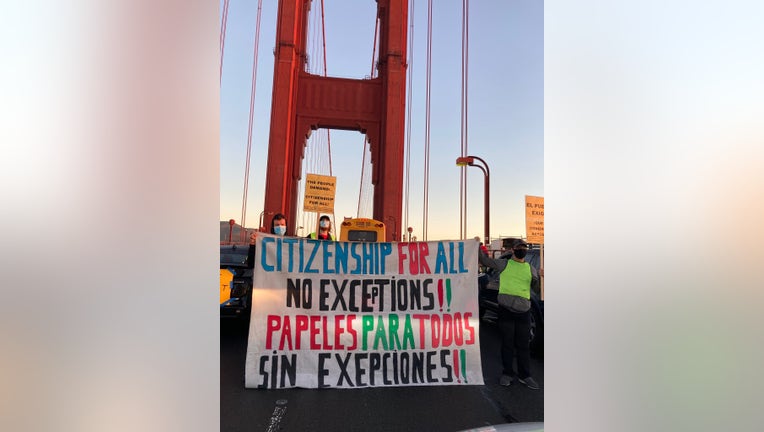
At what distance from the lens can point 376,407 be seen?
3.72m

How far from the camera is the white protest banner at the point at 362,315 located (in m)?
4.23

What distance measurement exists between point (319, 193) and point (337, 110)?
323 inches

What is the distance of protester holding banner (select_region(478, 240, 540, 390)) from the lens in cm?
467

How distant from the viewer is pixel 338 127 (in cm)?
1908

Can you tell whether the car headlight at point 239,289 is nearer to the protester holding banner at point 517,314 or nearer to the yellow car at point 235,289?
the yellow car at point 235,289

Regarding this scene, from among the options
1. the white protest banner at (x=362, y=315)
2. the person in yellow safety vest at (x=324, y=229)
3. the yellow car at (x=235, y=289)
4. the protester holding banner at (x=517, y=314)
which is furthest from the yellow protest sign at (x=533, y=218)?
the yellow car at (x=235, y=289)

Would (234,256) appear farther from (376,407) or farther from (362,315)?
(376,407)

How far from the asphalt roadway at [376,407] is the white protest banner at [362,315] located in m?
0.15

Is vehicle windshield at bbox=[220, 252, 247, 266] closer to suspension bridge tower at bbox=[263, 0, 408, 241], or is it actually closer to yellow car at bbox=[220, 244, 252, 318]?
yellow car at bbox=[220, 244, 252, 318]

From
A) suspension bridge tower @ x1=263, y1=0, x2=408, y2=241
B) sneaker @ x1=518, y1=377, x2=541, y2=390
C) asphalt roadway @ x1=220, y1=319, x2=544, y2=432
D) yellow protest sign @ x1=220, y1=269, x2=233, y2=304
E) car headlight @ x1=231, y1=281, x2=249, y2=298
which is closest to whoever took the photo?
asphalt roadway @ x1=220, y1=319, x2=544, y2=432

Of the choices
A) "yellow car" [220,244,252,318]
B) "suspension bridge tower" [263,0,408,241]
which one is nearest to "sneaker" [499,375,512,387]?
"yellow car" [220,244,252,318]

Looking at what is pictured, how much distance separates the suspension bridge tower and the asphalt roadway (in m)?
11.5
